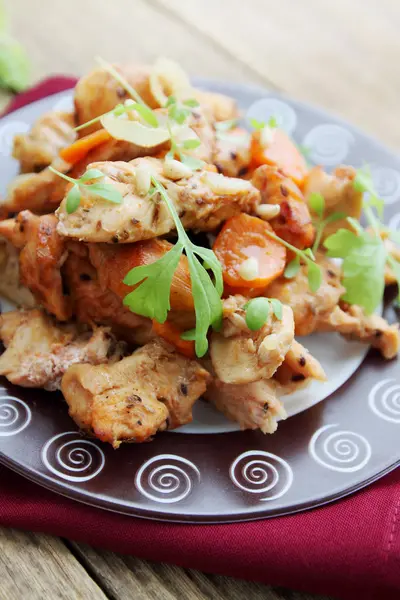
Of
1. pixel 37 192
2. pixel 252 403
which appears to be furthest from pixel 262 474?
pixel 37 192

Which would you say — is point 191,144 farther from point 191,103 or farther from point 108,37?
point 108,37

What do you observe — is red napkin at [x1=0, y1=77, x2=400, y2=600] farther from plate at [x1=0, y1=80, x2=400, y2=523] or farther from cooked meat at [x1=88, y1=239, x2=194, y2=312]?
Answer: cooked meat at [x1=88, y1=239, x2=194, y2=312]

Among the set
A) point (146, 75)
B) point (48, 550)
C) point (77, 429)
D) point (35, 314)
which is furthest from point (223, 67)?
point (48, 550)

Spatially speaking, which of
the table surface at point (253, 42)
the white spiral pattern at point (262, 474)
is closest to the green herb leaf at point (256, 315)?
the white spiral pattern at point (262, 474)

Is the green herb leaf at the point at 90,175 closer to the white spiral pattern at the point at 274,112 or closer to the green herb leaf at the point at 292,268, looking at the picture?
the green herb leaf at the point at 292,268

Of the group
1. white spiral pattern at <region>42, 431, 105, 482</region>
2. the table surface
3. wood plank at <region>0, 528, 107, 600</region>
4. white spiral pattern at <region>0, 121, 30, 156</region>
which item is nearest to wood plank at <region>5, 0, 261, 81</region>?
the table surface

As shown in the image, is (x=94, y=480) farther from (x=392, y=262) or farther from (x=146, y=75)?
(x=146, y=75)
